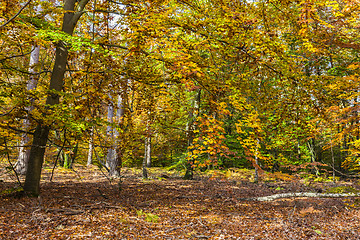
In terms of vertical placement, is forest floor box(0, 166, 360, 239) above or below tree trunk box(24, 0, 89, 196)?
below

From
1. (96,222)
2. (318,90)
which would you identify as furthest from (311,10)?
(96,222)

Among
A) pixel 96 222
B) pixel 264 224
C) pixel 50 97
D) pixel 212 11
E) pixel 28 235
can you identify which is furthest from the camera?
pixel 212 11

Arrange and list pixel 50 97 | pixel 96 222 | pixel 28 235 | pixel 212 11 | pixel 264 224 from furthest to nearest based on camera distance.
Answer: pixel 212 11, pixel 50 97, pixel 264 224, pixel 96 222, pixel 28 235

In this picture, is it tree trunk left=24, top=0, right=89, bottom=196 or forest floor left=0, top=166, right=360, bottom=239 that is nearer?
forest floor left=0, top=166, right=360, bottom=239

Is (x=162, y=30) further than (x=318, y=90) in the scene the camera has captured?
No

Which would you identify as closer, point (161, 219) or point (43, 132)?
point (161, 219)

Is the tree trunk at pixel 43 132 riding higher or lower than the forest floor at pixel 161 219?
higher

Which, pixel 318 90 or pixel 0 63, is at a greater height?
pixel 318 90

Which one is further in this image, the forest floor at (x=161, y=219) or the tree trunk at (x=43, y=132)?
the tree trunk at (x=43, y=132)

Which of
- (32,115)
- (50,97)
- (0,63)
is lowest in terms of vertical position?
(32,115)

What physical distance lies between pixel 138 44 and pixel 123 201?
3930 mm

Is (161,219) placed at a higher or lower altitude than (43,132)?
lower

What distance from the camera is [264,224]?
16.2ft

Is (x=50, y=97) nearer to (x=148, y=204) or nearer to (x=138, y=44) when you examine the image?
(x=138, y=44)
